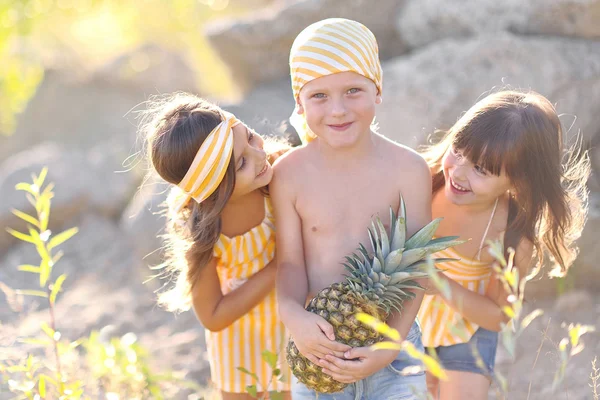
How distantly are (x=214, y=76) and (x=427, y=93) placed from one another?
6169 millimetres

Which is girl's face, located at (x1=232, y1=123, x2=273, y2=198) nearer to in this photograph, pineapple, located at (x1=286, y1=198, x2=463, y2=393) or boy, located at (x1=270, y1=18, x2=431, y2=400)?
boy, located at (x1=270, y1=18, x2=431, y2=400)


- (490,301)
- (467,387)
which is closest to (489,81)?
(490,301)

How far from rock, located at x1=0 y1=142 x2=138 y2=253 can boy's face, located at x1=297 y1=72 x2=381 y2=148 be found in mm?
5423

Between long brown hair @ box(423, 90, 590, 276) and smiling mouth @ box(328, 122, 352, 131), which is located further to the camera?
long brown hair @ box(423, 90, 590, 276)

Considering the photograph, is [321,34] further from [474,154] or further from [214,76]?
[214,76]

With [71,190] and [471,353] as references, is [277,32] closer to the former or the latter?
[71,190]

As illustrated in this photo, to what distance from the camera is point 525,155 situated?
3.51 meters

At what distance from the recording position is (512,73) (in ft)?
18.9

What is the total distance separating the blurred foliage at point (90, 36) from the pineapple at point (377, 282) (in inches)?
293

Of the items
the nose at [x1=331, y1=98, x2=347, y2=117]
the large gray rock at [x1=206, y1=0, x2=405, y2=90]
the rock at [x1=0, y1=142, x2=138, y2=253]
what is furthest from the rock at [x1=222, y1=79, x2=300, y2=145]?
the nose at [x1=331, y1=98, x2=347, y2=117]

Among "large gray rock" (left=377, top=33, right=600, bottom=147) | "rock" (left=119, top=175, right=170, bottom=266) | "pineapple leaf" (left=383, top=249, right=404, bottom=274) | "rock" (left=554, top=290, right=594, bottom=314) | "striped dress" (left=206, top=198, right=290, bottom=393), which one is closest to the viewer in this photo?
"pineapple leaf" (left=383, top=249, right=404, bottom=274)

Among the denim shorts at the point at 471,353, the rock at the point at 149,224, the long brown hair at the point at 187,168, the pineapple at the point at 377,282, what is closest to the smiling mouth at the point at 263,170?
the long brown hair at the point at 187,168

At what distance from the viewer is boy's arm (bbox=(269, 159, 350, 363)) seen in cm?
302

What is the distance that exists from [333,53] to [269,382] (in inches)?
65.4
